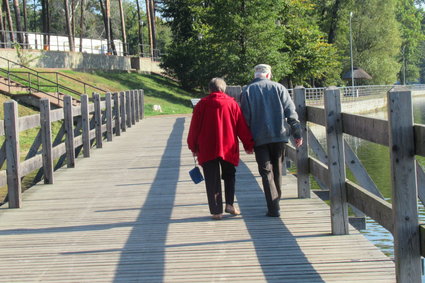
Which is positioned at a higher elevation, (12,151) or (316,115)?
(316,115)

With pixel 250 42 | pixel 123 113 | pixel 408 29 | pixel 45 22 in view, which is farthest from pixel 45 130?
pixel 408 29

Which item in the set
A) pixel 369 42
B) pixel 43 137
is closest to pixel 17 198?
pixel 43 137

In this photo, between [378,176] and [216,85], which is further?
[378,176]

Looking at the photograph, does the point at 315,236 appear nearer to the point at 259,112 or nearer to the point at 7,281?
the point at 259,112

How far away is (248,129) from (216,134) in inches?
12.8

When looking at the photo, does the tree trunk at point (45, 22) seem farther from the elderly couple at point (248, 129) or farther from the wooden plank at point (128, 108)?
the elderly couple at point (248, 129)

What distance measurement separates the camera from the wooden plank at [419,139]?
3863 mm

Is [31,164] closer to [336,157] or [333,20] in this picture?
[336,157]

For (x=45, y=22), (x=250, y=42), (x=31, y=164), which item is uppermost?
(x=45, y=22)

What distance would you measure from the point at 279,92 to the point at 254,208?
4.79ft

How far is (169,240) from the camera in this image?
616 centimetres

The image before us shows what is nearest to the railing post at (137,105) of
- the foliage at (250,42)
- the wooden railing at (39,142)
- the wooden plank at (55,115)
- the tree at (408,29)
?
the wooden railing at (39,142)

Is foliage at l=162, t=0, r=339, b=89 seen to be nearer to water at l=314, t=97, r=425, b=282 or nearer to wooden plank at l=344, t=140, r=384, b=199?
water at l=314, t=97, r=425, b=282

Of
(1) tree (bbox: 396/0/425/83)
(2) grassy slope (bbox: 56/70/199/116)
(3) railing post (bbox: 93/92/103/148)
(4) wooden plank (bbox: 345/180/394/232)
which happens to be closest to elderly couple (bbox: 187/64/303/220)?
(4) wooden plank (bbox: 345/180/394/232)
